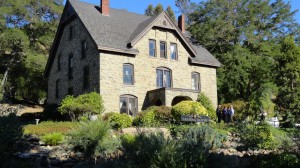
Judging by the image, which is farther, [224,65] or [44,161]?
[224,65]

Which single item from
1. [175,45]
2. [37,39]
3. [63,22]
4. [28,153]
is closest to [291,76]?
[175,45]

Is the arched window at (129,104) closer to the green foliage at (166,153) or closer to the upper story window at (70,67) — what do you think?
the upper story window at (70,67)

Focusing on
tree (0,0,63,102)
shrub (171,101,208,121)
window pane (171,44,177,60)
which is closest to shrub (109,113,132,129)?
shrub (171,101,208,121)

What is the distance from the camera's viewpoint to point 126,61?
91.9 ft

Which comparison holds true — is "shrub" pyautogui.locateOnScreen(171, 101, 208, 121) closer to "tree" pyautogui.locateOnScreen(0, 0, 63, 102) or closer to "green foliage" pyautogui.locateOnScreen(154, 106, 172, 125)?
"green foliage" pyautogui.locateOnScreen(154, 106, 172, 125)

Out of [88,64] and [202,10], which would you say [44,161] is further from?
[202,10]

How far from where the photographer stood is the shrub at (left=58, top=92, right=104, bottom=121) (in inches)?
926

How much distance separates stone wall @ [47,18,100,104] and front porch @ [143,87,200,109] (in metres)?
4.28

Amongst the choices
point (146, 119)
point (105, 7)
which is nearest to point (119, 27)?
point (105, 7)

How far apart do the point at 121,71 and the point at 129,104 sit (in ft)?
8.40

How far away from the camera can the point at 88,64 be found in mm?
28453

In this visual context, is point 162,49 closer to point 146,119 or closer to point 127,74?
point 127,74

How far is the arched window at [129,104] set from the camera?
27.6m

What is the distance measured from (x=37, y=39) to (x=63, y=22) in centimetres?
1206
